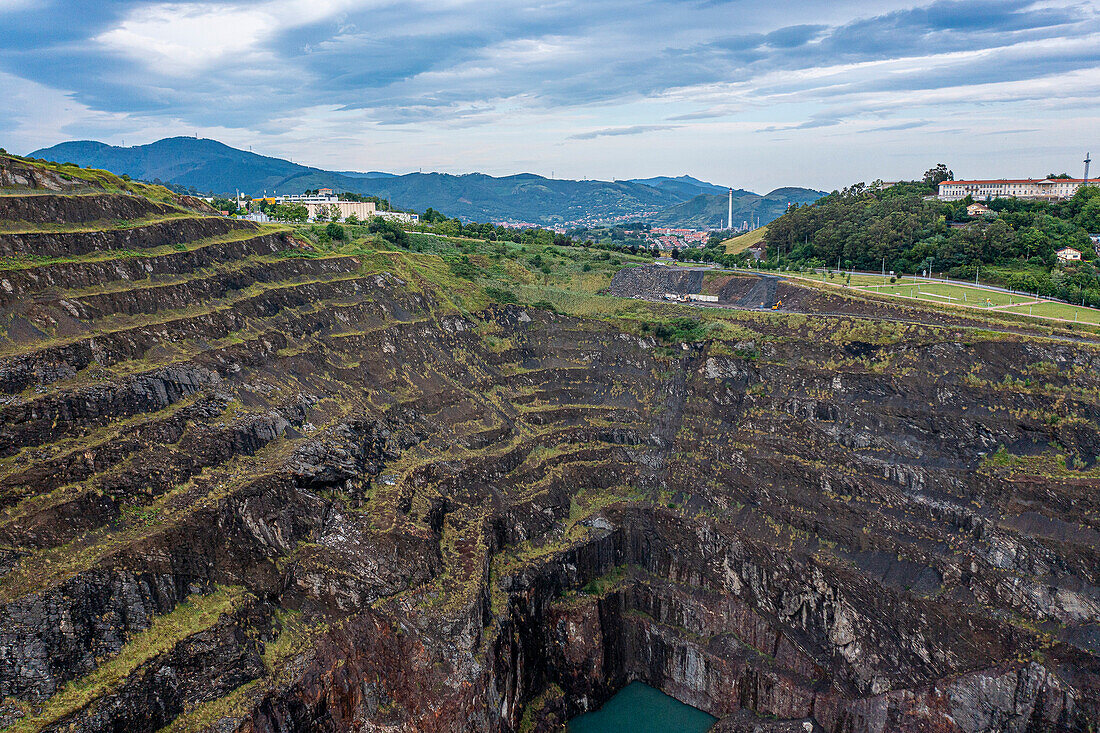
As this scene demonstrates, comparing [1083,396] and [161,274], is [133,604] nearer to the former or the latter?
[161,274]

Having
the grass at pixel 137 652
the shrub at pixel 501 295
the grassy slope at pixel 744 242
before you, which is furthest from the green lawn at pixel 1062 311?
the grass at pixel 137 652

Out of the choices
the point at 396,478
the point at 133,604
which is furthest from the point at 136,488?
the point at 396,478

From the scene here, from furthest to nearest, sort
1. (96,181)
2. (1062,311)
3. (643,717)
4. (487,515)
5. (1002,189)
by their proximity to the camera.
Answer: (1002,189) < (1062,311) < (96,181) < (487,515) < (643,717)

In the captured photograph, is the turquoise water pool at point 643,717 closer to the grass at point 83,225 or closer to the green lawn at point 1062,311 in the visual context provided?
the green lawn at point 1062,311

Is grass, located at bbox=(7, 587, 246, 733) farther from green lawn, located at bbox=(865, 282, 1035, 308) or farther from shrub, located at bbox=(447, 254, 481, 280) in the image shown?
green lawn, located at bbox=(865, 282, 1035, 308)

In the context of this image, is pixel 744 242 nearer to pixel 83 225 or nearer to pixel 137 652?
pixel 83 225

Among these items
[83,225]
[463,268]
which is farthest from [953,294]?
[83,225]
